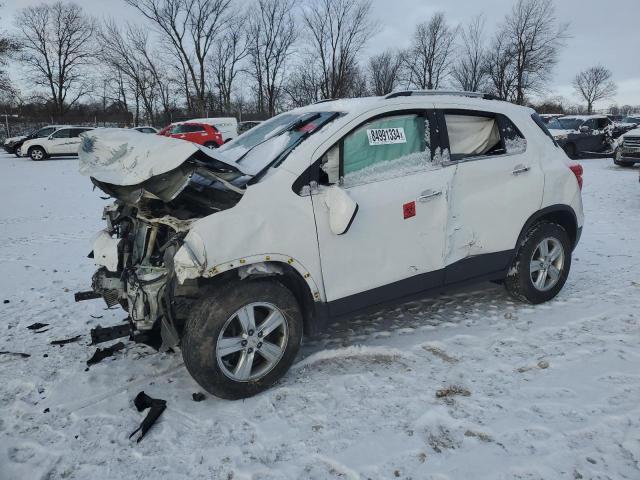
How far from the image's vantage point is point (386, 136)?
326 cm

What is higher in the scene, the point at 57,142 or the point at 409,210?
the point at 57,142

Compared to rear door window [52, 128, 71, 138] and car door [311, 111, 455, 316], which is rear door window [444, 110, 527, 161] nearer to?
car door [311, 111, 455, 316]

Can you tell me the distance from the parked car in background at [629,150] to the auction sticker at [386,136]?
46.5 ft

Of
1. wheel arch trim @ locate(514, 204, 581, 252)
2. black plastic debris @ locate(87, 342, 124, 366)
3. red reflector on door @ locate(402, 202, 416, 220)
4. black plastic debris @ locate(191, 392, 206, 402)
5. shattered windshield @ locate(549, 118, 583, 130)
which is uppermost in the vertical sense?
shattered windshield @ locate(549, 118, 583, 130)

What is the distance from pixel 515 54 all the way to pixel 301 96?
20.7m

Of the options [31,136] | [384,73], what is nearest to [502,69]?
[384,73]

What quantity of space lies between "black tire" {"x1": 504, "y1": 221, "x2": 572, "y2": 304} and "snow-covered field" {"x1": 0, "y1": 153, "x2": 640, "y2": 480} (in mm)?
133

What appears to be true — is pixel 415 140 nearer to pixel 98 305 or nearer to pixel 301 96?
pixel 98 305

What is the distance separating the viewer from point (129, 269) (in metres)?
2.92

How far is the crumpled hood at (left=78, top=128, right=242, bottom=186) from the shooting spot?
2.62 m

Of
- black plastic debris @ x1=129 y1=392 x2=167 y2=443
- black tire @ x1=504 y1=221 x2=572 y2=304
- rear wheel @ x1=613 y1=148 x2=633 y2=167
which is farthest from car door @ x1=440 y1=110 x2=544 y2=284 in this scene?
rear wheel @ x1=613 y1=148 x2=633 y2=167

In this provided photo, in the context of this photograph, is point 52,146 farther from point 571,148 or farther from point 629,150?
point 629,150

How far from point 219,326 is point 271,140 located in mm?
1495

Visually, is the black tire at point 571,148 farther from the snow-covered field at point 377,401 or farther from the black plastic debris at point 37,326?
the black plastic debris at point 37,326
